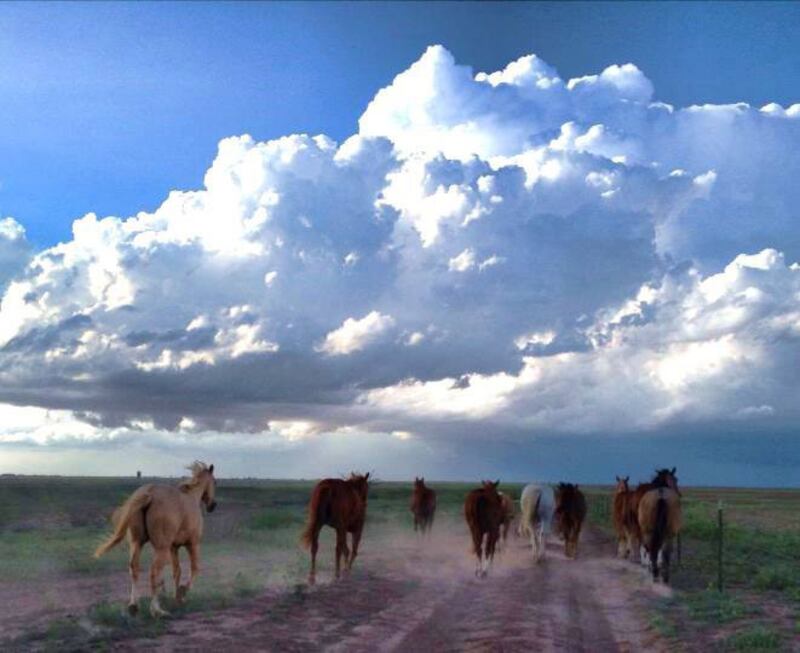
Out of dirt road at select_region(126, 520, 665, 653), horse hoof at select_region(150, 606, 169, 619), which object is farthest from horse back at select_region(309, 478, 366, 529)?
horse hoof at select_region(150, 606, 169, 619)

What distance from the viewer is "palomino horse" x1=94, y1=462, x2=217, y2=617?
48.6ft

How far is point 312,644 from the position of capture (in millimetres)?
12969

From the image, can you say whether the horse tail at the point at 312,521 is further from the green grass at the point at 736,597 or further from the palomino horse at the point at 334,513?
the green grass at the point at 736,597

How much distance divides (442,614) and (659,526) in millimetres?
7616

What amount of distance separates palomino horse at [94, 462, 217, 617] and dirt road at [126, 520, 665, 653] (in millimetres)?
1094

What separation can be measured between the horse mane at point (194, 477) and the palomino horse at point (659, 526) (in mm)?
10521

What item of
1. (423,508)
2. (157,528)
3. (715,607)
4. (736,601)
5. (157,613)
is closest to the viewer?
(157,613)

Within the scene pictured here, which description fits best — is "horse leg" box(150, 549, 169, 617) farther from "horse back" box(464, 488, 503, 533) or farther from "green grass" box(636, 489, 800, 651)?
"horse back" box(464, 488, 503, 533)

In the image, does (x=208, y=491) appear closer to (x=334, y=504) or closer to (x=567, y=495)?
(x=334, y=504)

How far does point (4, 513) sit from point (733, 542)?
3804 cm

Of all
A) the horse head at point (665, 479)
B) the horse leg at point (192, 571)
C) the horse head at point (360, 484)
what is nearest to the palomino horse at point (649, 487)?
the horse head at point (665, 479)

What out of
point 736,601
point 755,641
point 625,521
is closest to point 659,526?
point 736,601

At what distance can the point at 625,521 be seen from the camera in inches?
1049

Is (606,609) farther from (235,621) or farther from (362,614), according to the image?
(235,621)
